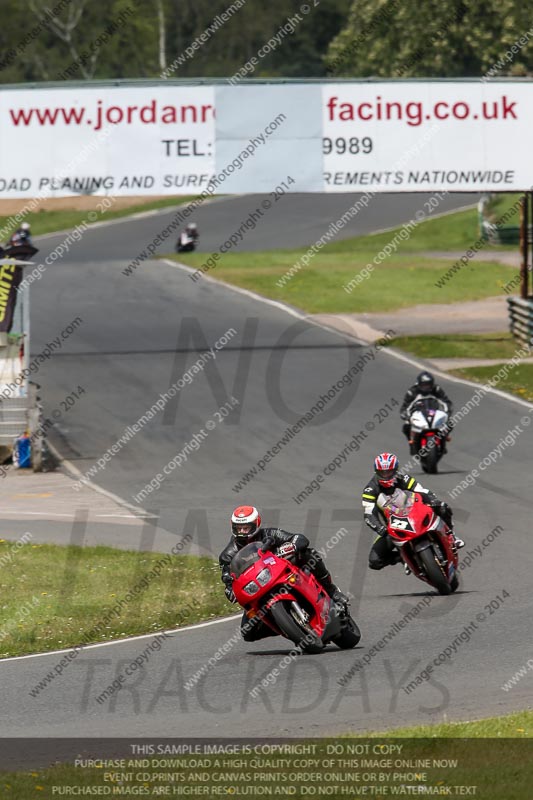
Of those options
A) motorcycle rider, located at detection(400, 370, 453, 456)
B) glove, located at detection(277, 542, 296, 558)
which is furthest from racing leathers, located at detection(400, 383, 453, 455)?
glove, located at detection(277, 542, 296, 558)

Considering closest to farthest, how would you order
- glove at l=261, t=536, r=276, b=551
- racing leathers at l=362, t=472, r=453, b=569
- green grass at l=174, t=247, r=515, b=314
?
glove at l=261, t=536, r=276, b=551 → racing leathers at l=362, t=472, r=453, b=569 → green grass at l=174, t=247, r=515, b=314

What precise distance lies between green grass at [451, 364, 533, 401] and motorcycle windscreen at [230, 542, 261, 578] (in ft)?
60.9

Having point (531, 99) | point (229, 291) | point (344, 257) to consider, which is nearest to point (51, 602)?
point (531, 99)

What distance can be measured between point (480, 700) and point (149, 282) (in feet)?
129

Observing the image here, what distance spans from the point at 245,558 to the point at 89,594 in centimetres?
435

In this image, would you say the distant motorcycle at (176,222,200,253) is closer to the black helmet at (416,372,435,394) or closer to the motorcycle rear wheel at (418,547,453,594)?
the black helmet at (416,372,435,394)

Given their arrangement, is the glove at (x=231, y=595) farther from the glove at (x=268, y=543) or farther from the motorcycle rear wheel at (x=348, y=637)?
the motorcycle rear wheel at (x=348, y=637)

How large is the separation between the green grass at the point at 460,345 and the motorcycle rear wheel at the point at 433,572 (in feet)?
71.7

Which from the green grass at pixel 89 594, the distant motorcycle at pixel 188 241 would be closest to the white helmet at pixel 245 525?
the green grass at pixel 89 594

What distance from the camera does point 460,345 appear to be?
38406 mm

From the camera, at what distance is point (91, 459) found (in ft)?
90.3

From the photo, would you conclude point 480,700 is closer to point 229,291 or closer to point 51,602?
point 51,602
